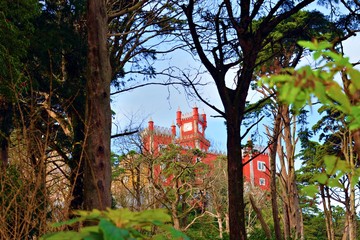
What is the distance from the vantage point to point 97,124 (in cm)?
525

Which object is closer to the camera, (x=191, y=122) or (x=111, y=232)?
(x=111, y=232)

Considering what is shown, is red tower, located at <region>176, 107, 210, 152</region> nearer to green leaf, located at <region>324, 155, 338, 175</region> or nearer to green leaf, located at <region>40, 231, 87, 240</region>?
green leaf, located at <region>324, 155, 338, 175</region>

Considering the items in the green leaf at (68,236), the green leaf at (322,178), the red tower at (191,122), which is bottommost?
the green leaf at (68,236)

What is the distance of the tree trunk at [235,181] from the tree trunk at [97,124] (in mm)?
1355

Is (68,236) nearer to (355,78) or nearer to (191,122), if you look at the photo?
(355,78)

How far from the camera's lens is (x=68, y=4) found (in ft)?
33.2

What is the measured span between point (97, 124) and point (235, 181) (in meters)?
1.64

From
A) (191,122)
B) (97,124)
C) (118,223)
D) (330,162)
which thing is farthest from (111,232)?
(191,122)

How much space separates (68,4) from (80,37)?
932mm

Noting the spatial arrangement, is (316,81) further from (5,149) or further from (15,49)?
(5,149)

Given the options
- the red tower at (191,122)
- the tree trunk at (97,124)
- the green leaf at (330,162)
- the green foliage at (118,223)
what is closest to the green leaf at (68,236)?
the green foliage at (118,223)

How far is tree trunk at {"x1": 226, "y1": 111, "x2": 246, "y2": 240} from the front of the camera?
15.9 ft

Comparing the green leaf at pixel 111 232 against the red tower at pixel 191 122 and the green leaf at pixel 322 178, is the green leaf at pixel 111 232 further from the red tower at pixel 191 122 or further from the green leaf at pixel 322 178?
the red tower at pixel 191 122

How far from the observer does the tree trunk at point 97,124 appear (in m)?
5.15
